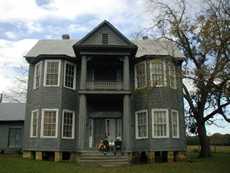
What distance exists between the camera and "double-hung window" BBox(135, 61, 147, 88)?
24.1m

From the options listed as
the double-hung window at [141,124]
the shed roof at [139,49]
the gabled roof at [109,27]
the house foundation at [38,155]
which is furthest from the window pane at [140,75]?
the house foundation at [38,155]

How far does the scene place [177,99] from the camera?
78.4ft

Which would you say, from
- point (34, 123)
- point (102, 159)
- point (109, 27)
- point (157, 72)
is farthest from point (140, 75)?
point (34, 123)

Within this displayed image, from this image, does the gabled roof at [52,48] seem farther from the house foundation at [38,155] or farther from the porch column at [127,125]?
the house foundation at [38,155]

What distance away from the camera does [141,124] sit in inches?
926

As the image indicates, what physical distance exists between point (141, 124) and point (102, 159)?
4.87 metres

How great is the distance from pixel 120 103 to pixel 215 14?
9602mm

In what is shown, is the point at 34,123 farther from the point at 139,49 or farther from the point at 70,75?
the point at 139,49

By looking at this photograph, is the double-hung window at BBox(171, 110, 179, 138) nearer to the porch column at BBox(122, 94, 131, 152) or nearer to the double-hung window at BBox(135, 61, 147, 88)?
the double-hung window at BBox(135, 61, 147, 88)

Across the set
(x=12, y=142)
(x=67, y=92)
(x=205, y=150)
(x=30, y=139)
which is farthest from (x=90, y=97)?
(x=12, y=142)

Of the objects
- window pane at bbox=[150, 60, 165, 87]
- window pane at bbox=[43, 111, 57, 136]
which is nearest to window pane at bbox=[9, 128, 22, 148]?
window pane at bbox=[43, 111, 57, 136]

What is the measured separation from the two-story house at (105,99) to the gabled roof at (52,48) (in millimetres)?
470

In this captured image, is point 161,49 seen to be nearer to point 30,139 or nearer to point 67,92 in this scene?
point 67,92

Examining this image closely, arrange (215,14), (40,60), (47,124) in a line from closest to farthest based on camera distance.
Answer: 1. (215,14)
2. (47,124)
3. (40,60)
